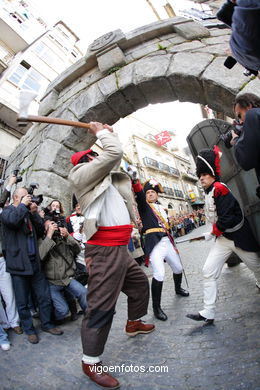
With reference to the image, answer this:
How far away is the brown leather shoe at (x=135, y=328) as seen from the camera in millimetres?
2268

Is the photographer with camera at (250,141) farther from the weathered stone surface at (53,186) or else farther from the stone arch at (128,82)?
the weathered stone surface at (53,186)

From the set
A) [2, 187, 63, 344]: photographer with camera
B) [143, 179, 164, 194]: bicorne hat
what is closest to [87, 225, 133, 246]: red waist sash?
[2, 187, 63, 344]: photographer with camera

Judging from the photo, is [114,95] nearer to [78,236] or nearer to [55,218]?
[55,218]

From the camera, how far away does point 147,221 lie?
3215 mm

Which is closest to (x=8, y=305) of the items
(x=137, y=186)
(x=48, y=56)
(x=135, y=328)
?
(x=135, y=328)

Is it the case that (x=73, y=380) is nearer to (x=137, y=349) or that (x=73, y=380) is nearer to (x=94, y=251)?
(x=137, y=349)

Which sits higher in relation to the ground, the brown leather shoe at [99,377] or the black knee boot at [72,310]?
the brown leather shoe at [99,377]

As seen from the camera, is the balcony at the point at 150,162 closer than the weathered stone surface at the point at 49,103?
No

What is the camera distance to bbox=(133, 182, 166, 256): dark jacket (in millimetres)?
3013

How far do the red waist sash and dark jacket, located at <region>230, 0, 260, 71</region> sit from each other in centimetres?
152

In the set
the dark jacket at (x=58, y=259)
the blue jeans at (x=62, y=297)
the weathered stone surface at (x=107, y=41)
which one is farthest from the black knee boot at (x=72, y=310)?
the weathered stone surface at (x=107, y=41)

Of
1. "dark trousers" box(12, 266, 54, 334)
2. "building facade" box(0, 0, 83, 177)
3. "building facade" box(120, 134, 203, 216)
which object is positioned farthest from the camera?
"building facade" box(120, 134, 203, 216)

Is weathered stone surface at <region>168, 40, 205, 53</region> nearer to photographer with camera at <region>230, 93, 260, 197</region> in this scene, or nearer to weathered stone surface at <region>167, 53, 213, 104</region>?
weathered stone surface at <region>167, 53, 213, 104</region>

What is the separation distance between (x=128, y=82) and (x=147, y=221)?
2.63 metres
